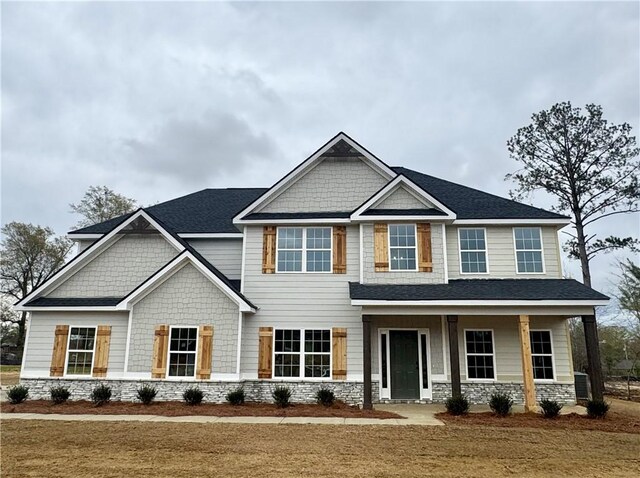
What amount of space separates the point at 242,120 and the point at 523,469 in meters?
33.7

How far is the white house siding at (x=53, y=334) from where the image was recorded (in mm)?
14500

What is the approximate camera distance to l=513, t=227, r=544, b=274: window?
15.5 meters

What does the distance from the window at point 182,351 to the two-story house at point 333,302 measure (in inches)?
1.7

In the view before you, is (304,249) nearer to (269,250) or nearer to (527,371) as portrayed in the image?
(269,250)

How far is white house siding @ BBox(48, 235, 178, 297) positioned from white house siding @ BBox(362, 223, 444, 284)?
6.81 metres

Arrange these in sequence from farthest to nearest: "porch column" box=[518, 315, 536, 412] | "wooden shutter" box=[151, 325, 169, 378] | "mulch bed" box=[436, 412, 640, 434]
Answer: "wooden shutter" box=[151, 325, 169, 378], "porch column" box=[518, 315, 536, 412], "mulch bed" box=[436, 412, 640, 434]

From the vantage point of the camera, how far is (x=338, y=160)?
16.6 metres

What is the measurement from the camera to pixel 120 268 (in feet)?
51.7

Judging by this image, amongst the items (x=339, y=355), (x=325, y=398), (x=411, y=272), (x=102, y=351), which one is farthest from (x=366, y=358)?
(x=102, y=351)

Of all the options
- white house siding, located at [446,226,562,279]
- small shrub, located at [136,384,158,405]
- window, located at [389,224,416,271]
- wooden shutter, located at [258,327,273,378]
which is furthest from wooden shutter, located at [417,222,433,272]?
small shrub, located at [136,384,158,405]

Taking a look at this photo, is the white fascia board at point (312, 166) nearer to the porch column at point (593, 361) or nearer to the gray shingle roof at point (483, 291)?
the gray shingle roof at point (483, 291)

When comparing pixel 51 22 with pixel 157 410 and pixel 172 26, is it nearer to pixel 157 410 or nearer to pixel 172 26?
pixel 172 26

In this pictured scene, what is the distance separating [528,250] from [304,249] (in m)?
7.89

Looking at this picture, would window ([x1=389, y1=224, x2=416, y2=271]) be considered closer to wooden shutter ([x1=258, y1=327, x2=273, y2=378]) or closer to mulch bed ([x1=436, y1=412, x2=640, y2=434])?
wooden shutter ([x1=258, y1=327, x2=273, y2=378])
